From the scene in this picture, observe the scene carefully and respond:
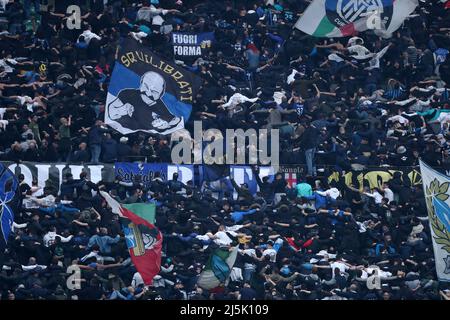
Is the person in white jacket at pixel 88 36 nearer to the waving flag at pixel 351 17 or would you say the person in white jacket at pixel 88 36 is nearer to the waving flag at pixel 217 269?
the waving flag at pixel 351 17

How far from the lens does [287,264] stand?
28172mm

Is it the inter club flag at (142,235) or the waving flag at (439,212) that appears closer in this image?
the inter club flag at (142,235)

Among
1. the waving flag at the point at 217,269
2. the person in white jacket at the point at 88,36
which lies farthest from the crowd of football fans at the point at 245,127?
the waving flag at the point at 217,269

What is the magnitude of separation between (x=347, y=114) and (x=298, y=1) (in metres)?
3.34

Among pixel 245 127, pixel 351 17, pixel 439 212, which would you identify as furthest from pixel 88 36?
pixel 439 212

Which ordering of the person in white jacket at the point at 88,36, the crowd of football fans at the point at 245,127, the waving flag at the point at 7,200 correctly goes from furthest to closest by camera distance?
the person in white jacket at the point at 88,36, the waving flag at the point at 7,200, the crowd of football fans at the point at 245,127

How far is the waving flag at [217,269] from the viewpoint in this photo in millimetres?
27750

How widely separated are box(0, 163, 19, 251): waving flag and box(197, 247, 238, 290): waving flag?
3.94 metres

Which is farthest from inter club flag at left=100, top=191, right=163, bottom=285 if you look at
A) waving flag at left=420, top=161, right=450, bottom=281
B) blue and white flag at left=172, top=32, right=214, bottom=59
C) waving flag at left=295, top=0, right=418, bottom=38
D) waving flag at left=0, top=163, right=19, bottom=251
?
waving flag at left=295, top=0, right=418, bottom=38

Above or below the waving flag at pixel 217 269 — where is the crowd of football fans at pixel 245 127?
above

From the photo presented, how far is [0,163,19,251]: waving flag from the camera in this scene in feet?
92.0

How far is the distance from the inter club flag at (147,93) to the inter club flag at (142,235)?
2.45m
